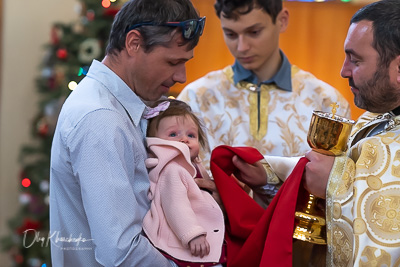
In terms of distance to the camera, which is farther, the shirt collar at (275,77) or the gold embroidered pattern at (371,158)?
the shirt collar at (275,77)

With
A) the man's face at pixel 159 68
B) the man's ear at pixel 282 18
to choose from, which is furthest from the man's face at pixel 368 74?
the man's ear at pixel 282 18

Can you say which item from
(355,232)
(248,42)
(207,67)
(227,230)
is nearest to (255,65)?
(248,42)

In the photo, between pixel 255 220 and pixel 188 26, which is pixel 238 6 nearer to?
pixel 188 26

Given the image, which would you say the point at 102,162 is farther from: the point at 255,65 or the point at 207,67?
the point at 207,67

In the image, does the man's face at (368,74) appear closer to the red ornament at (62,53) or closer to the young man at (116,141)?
the young man at (116,141)

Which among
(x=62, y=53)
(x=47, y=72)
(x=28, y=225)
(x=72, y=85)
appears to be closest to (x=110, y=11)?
(x=62, y=53)

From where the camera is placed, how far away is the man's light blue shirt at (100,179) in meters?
1.93

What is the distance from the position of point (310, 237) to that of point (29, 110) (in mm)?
3917

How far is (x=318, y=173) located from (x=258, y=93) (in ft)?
3.78

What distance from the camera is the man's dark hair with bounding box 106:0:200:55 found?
2.15m

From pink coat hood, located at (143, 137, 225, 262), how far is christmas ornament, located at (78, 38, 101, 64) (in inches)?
112

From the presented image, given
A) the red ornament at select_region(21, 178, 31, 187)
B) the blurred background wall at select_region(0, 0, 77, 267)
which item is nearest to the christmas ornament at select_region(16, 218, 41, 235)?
the red ornament at select_region(21, 178, 31, 187)

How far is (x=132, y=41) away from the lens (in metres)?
→ 2.16

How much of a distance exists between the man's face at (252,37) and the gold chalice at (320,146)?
102 cm
